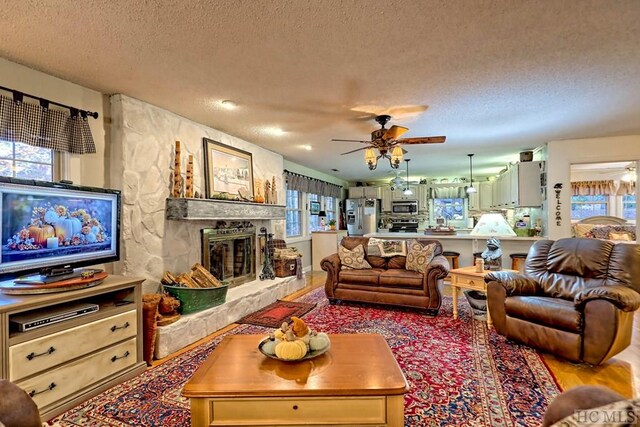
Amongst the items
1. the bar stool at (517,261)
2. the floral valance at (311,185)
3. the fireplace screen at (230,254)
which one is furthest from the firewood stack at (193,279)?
the bar stool at (517,261)

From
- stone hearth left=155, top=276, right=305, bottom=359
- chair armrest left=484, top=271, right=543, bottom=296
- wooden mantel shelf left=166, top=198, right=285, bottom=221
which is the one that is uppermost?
wooden mantel shelf left=166, top=198, right=285, bottom=221

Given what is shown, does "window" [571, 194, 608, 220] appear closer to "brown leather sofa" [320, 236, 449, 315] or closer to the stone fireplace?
"brown leather sofa" [320, 236, 449, 315]

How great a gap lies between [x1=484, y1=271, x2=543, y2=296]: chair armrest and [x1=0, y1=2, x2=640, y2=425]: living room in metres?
0.67

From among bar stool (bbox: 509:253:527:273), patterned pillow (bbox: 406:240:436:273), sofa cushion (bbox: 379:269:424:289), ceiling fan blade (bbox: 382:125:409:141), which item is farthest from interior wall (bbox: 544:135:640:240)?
ceiling fan blade (bbox: 382:125:409:141)

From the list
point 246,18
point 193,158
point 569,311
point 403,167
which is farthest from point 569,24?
point 403,167

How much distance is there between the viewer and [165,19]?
189 cm

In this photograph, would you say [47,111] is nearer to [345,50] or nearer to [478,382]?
[345,50]

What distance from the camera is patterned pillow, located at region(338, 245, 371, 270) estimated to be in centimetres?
472

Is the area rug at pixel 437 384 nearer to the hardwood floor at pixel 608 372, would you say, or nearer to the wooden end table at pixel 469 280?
the hardwood floor at pixel 608 372

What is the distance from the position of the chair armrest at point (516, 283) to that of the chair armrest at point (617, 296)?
56 cm

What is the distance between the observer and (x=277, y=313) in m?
4.14

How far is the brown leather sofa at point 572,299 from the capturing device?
8.33 feet

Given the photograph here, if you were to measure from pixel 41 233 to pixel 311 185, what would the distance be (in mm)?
5696

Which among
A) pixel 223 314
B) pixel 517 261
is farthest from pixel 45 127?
pixel 517 261
